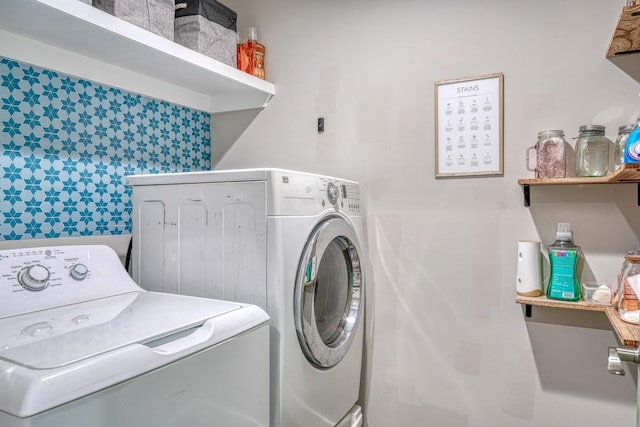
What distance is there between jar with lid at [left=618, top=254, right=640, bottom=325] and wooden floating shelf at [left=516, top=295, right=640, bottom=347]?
3 cm

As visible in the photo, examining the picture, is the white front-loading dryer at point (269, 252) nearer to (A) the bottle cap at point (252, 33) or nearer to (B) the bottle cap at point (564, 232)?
(B) the bottle cap at point (564, 232)

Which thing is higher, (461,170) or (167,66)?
(167,66)

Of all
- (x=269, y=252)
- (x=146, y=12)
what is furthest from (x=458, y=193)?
(x=146, y=12)

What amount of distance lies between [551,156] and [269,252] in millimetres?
1158

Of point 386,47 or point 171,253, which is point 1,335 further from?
point 386,47

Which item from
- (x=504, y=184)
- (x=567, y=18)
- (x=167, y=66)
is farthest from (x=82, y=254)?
(x=567, y=18)

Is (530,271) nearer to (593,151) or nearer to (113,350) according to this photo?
(593,151)

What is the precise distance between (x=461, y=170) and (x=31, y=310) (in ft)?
5.50

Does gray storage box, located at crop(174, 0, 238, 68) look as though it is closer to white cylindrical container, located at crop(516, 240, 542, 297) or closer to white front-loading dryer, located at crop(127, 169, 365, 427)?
white front-loading dryer, located at crop(127, 169, 365, 427)

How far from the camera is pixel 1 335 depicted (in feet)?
3.08

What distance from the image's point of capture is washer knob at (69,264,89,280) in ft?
4.39

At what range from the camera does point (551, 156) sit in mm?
1612

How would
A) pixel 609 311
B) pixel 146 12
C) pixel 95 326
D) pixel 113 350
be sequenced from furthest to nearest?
1. pixel 146 12
2. pixel 609 311
3. pixel 95 326
4. pixel 113 350

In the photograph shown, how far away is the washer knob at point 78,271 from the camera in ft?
4.39
